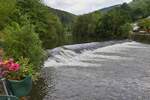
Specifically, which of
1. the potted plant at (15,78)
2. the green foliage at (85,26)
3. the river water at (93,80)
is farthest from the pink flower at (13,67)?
the green foliage at (85,26)

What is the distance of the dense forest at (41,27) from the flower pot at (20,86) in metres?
7.13

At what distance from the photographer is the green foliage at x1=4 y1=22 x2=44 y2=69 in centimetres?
2073

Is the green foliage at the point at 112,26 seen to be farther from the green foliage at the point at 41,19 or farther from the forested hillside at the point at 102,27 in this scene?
the green foliage at the point at 41,19

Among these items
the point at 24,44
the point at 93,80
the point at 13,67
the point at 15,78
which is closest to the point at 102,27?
the point at 93,80

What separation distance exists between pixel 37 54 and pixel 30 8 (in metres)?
33.2

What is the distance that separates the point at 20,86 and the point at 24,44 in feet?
29.9

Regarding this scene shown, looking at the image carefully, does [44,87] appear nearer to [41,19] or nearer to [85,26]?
[41,19]

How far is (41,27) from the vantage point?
183ft

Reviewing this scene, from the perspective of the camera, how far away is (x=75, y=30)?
105375 mm

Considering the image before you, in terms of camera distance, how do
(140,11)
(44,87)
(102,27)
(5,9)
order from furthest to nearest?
1. (140,11)
2. (102,27)
3. (5,9)
4. (44,87)

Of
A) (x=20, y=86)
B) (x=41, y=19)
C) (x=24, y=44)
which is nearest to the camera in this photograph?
(x=20, y=86)

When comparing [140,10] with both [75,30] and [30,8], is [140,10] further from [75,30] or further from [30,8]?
[30,8]

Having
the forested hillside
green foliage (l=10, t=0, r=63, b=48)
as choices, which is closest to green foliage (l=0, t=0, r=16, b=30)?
green foliage (l=10, t=0, r=63, b=48)

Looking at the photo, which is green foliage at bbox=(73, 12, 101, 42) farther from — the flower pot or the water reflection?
the flower pot
